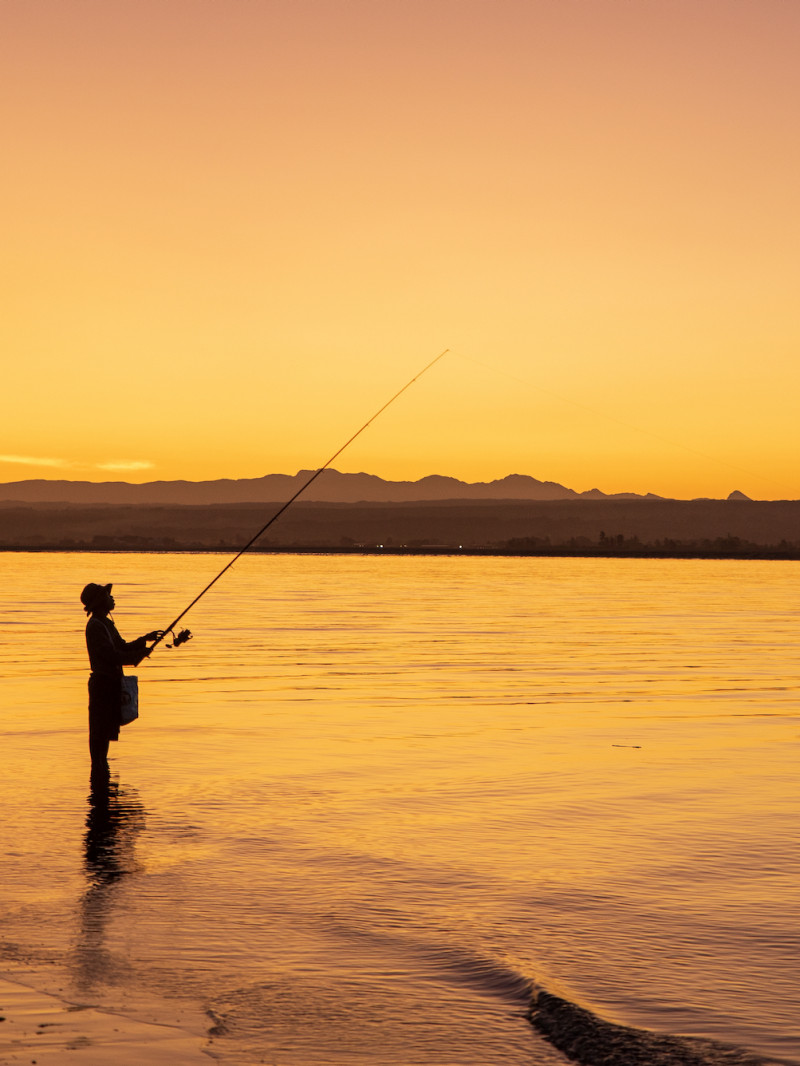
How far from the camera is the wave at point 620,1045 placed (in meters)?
5.30

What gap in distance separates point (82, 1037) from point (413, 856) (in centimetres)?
368

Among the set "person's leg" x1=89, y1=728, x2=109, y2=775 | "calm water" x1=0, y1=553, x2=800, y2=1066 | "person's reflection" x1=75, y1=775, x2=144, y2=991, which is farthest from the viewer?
"person's leg" x1=89, y1=728, x2=109, y2=775

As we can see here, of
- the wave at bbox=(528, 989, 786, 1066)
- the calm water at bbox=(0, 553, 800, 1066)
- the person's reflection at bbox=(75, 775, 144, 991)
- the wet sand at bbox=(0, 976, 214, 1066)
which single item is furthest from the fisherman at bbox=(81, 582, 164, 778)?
the wave at bbox=(528, 989, 786, 1066)

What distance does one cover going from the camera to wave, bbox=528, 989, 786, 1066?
5.30 meters

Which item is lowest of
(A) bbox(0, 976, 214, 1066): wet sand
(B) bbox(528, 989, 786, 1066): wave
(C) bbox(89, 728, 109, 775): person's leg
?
(B) bbox(528, 989, 786, 1066): wave

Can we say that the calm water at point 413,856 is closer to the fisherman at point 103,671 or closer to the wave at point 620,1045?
the wave at point 620,1045

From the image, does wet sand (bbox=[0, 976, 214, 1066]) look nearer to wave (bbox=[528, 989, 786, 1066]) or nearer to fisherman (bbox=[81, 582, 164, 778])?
wave (bbox=[528, 989, 786, 1066])

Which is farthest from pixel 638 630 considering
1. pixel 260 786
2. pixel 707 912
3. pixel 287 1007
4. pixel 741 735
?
pixel 287 1007

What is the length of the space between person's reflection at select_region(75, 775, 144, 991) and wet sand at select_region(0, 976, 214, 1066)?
1.13 ft

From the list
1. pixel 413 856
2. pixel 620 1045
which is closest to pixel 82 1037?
pixel 620 1045

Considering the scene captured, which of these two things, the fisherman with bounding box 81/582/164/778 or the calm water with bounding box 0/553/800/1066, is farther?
the fisherman with bounding box 81/582/164/778

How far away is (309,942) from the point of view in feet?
22.6

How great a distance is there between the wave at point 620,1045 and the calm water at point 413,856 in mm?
107

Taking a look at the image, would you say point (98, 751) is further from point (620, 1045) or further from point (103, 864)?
point (620, 1045)
